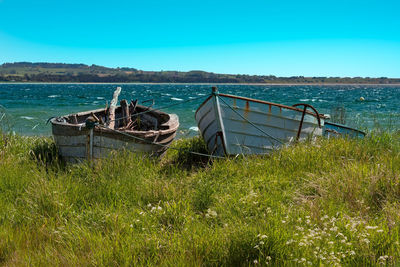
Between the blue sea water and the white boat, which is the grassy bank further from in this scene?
the blue sea water

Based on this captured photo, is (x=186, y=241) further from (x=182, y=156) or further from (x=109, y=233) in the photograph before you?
(x=182, y=156)

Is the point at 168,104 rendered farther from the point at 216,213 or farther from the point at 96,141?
the point at 216,213

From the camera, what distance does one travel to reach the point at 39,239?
12.4 feet

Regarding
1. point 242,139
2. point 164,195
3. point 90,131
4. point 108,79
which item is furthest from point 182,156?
point 108,79

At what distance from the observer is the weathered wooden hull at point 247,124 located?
A: 7.54 meters

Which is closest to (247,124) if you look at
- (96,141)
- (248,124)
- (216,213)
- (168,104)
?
(248,124)

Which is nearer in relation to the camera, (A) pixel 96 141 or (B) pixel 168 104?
(A) pixel 96 141

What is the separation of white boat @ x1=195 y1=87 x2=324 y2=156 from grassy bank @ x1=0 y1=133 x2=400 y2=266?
1.01 meters

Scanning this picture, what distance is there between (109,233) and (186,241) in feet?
2.99

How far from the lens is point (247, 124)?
7.68 m

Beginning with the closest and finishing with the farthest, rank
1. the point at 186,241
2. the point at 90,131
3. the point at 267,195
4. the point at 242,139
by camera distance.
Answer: the point at 186,241 → the point at 267,195 → the point at 90,131 → the point at 242,139

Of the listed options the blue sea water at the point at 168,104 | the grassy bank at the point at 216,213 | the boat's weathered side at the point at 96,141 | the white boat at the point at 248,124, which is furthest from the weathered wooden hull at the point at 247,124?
the boat's weathered side at the point at 96,141

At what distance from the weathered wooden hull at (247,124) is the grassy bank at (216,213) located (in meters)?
1.01

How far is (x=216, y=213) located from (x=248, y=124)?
12.9 feet
